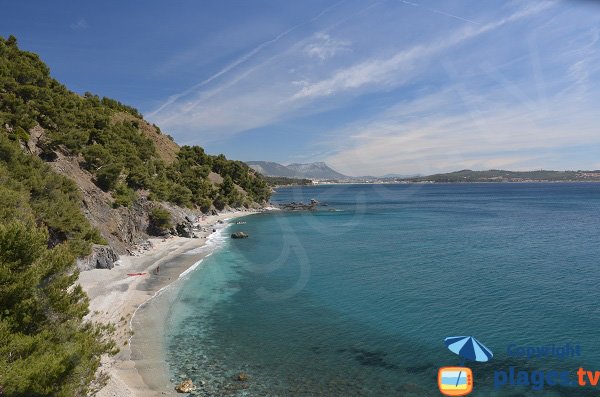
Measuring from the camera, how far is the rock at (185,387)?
1714cm

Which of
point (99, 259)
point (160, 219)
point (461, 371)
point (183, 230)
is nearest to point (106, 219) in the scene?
point (99, 259)

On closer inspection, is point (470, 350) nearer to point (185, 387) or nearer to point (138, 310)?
point (185, 387)

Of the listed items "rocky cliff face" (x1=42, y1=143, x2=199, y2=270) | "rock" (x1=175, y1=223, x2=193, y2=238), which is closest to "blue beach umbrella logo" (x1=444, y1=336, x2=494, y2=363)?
"rocky cliff face" (x1=42, y1=143, x2=199, y2=270)

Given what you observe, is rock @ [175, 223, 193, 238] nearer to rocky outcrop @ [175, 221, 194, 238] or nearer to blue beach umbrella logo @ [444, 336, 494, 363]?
rocky outcrop @ [175, 221, 194, 238]

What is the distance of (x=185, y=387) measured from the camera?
17266 mm

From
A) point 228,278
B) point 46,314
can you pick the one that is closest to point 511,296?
point 228,278

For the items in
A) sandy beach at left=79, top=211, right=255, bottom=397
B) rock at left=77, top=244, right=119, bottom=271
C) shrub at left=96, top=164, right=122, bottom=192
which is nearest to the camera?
sandy beach at left=79, top=211, right=255, bottom=397

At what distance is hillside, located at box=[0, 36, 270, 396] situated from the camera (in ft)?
40.1

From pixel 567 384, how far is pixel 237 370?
16.1m

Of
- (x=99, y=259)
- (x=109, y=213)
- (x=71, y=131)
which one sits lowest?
(x=99, y=259)

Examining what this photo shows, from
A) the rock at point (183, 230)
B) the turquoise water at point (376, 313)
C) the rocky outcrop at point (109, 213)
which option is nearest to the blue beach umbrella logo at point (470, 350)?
the turquoise water at point (376, 313)

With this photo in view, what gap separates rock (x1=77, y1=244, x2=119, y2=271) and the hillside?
11 cm

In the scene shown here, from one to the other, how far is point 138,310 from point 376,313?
18128 mm

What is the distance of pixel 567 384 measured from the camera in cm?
1748
